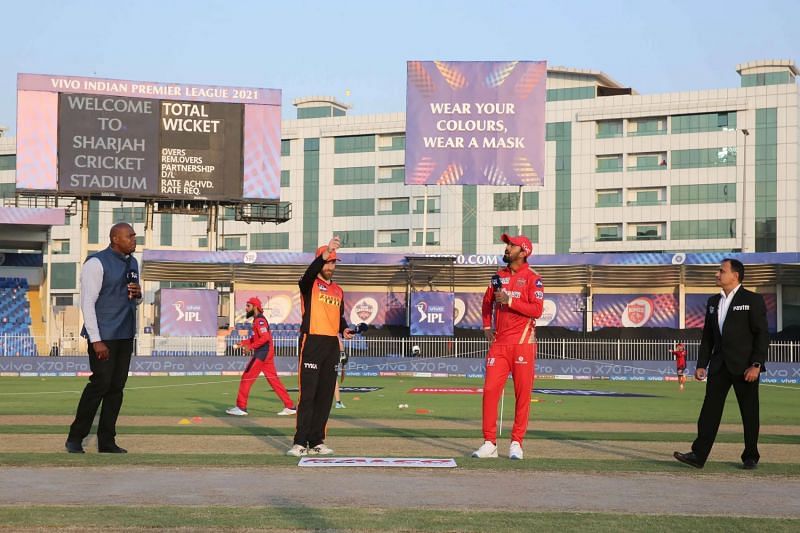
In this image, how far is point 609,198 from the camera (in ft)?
283

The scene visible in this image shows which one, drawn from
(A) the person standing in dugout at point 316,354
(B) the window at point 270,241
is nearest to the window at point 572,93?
(B) the window at point 270,241

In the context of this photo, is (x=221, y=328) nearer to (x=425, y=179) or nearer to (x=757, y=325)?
(x=425, y=179)

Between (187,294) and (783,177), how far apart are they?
165ft

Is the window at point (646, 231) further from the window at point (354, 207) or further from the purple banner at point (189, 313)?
the purple banner at point (189, 313)

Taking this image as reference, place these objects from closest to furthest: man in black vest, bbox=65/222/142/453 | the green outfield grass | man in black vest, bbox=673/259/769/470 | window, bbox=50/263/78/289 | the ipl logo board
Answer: man in black vest, bbox=673/259/769/470, man in black vest, bbox=65/222/142/453, the green outfield grass, the ipl logo board, window, bbox=50/263/78/289

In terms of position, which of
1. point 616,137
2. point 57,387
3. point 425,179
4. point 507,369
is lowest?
point 57,387

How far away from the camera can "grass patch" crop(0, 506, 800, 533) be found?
22.2ft

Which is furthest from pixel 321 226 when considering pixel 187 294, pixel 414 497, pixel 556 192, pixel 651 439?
pixel 414 497

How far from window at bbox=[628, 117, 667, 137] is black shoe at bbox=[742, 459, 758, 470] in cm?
7673

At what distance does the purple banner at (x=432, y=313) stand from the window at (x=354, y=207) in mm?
41760

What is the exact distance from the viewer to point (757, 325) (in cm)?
1059

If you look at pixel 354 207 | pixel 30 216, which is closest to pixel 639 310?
pixel 30 216

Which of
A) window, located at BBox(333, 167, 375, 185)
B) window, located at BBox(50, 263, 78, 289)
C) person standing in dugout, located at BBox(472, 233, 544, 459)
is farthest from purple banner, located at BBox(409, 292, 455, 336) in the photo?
window, located at BBox(50, 263, 78, 289)

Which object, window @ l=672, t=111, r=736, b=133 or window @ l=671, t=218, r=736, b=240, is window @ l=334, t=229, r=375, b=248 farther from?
window @ l=672, t=111, r=736, b=133
